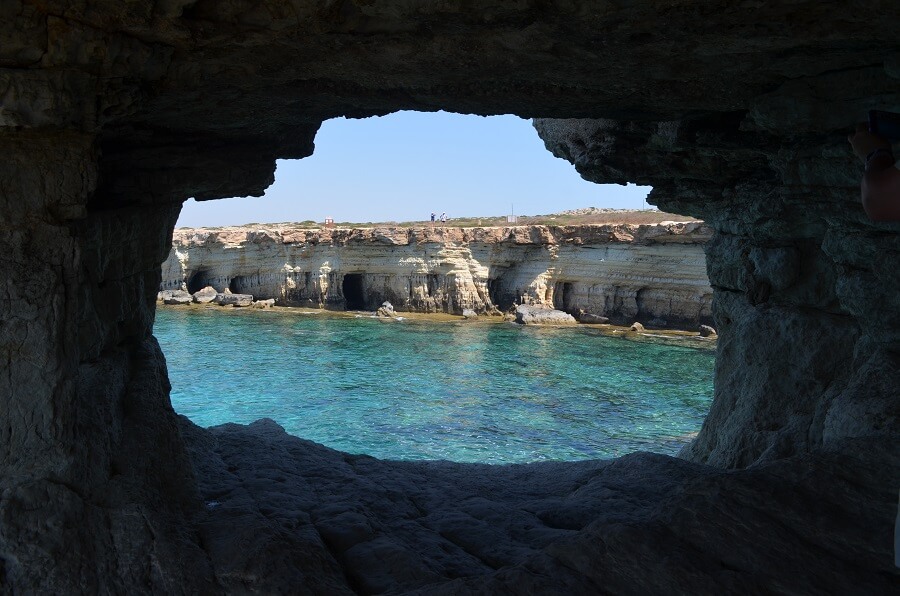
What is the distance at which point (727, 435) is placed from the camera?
10148 mm

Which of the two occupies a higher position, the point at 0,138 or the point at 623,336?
the point at 0,138

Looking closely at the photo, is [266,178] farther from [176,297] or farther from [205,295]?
[176,297]

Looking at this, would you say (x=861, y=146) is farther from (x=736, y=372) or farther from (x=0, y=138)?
(x=736, y=372)

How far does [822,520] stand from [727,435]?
5.48 metres

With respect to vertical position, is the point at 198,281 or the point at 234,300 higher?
the point at 198,281

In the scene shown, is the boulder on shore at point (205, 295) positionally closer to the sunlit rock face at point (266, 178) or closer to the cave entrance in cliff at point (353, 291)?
the cave entrance in cliff at point (353, 291)

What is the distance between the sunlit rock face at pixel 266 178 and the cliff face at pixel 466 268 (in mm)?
29965

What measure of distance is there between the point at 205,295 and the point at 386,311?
13901mm

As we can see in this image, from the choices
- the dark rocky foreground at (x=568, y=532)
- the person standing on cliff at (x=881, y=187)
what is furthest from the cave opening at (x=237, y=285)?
the person standing on cliff at (x=881, y=187)

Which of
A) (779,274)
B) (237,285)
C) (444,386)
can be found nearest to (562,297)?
(444,386)

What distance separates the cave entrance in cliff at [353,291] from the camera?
49688 mm

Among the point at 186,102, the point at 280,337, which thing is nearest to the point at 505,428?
the point at 186,102

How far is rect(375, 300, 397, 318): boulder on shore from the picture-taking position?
4512 centimetres

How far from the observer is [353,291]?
167 feet
